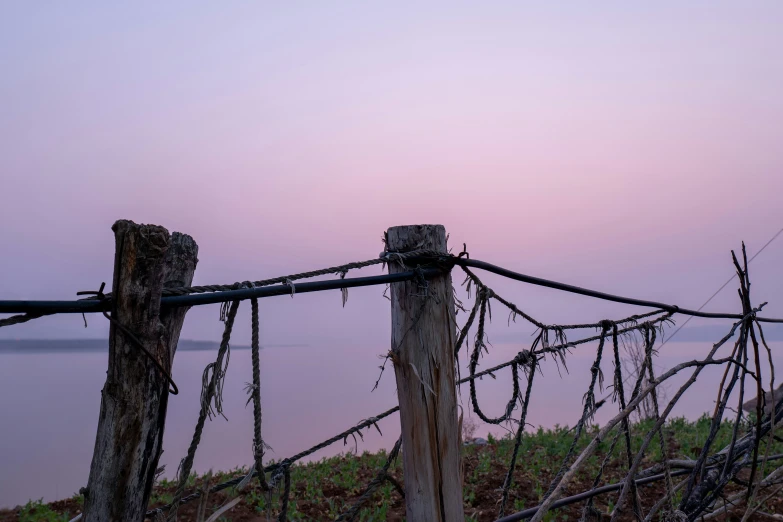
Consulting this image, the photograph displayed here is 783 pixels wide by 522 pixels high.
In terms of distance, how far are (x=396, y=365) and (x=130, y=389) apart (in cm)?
84

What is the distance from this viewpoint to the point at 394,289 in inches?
75.8

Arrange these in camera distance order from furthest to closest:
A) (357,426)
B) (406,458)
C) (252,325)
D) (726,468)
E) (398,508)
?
(398,508) → (726,468) → (357,426) → (406,458) → (252,325)

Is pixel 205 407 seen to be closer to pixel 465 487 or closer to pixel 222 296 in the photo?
pixel 222 296

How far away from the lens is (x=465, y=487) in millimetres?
5395

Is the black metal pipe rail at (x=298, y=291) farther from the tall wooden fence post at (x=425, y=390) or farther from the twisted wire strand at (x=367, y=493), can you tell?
the twisted wire strand at (x=367, y=493)

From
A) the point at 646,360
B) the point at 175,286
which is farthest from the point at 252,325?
the point at 646,360

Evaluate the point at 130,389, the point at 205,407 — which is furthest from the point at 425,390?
the point at 130,389

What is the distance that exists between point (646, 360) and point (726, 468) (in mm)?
534

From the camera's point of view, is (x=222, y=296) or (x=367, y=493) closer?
(x=222, y=296)

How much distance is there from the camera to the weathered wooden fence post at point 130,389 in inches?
51.3

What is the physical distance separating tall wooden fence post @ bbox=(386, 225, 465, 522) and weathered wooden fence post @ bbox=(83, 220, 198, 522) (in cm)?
78

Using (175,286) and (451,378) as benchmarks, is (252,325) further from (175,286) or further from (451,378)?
(451,378)

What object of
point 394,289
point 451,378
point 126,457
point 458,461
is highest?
point 394,289

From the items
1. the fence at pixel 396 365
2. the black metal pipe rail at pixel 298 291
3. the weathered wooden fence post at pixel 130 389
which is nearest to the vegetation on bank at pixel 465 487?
the fence at pixel 396 365
